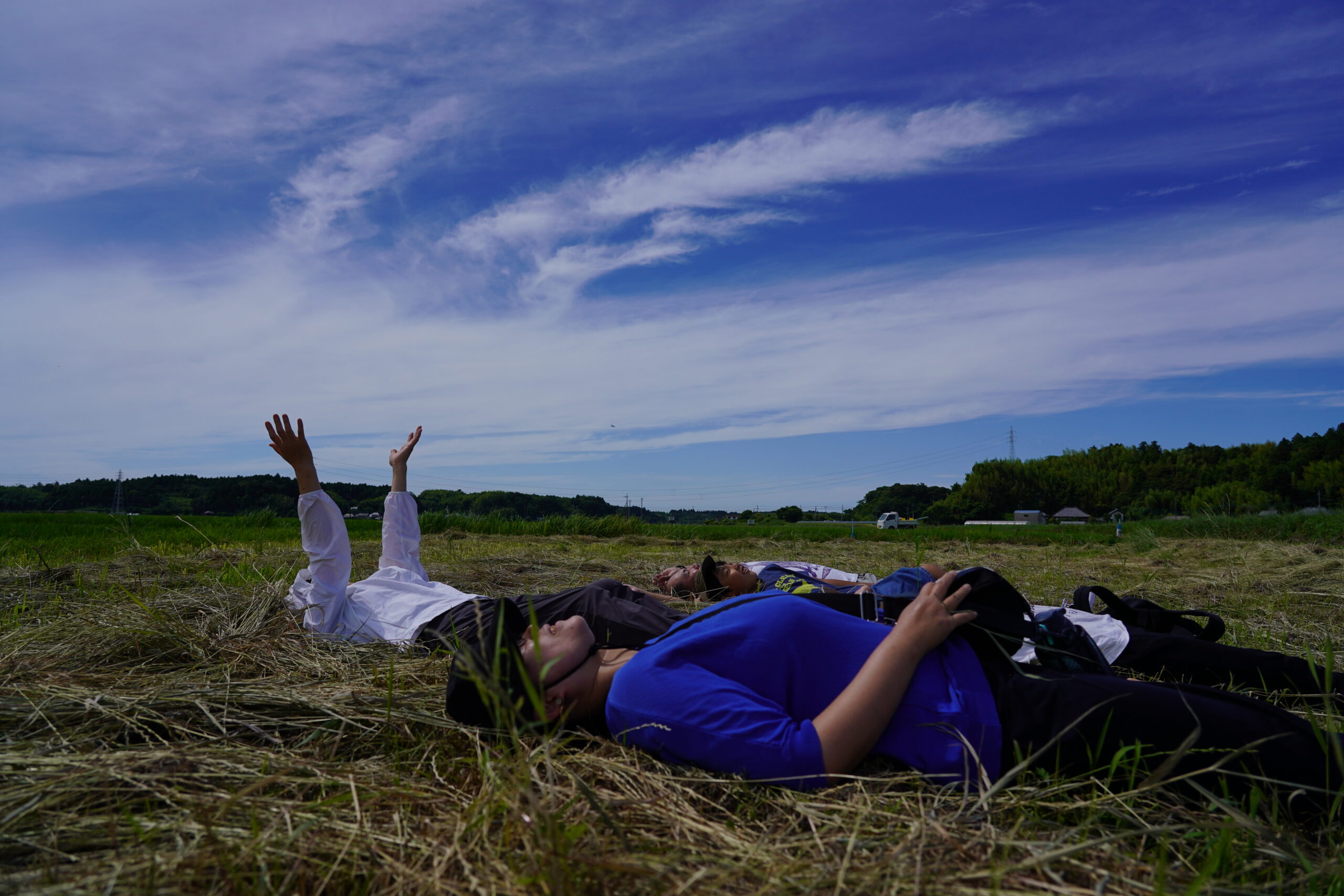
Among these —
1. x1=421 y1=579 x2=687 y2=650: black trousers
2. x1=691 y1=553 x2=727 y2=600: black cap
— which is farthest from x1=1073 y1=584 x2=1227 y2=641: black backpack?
x1=691 y1=553 x2=727 y2=600: black cap

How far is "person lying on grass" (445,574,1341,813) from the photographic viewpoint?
5.32 ft

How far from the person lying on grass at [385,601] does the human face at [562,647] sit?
1.03 metres

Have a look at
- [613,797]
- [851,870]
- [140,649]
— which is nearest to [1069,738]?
[851,870]

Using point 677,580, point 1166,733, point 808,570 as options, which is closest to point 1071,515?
point 808,570

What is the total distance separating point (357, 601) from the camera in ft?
12.4

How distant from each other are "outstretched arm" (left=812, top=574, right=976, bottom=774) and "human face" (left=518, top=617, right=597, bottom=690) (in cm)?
69

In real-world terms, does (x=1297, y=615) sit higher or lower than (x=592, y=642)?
lower

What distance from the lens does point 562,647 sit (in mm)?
1969

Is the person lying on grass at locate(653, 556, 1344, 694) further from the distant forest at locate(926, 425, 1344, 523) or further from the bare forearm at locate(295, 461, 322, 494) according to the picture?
the distant forest at locate(926, 425, 1344, 523)

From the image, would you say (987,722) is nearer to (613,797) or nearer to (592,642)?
(613,797)

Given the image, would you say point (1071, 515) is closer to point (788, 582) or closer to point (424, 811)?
point (788, 582)

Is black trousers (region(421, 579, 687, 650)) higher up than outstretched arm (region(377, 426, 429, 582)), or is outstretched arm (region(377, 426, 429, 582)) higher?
outstretched arm (region(377, 426, 429, 582))

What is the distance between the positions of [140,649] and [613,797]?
229 cm

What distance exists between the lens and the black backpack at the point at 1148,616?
273cm
